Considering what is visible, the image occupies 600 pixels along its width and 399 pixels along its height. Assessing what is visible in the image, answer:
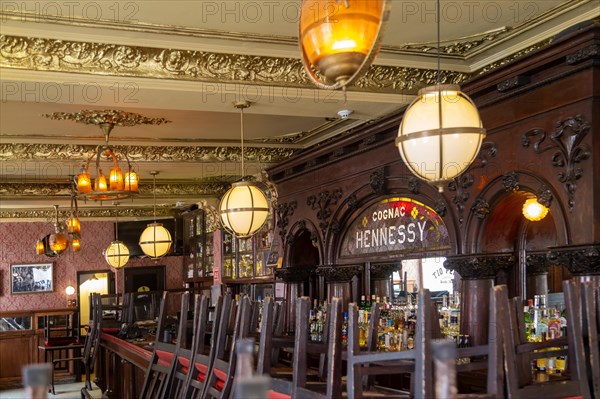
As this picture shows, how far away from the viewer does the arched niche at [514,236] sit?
561 cm

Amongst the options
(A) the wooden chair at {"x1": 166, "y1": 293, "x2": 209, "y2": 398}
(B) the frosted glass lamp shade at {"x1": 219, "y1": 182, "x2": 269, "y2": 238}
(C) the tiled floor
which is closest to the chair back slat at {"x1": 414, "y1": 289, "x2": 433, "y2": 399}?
(A) the wooden chair at {"x1": 166, "y1": 293, "x2": 209, "y2": 398}

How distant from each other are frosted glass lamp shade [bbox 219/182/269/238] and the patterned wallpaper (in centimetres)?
1247

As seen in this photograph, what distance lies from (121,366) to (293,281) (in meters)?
2.62

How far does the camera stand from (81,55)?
5.40 meters

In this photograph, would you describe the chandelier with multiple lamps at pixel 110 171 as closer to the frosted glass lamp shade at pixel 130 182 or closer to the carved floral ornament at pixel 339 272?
the frosted glass lamp shade at pixel 130 182

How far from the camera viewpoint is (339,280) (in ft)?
28.0

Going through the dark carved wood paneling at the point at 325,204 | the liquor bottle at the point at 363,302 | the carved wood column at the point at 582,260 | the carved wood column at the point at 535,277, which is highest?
the dark carved wood paneling at the point at 325,204

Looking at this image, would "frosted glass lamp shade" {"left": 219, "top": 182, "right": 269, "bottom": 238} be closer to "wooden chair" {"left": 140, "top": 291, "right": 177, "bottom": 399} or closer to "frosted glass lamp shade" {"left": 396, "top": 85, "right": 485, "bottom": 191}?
"wooden chair" {"left": 140, "top": 291, "right": 177, "bottom": 399}

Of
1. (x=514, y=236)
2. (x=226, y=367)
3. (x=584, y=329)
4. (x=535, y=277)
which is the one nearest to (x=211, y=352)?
(x=226, y=367)

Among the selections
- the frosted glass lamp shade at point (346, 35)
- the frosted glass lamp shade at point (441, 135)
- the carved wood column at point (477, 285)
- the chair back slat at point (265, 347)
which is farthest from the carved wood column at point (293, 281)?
the frosted glass lamp shade at point (346, 35)

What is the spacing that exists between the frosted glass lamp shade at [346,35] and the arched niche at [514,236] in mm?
2957

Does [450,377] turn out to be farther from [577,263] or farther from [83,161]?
[83,161]

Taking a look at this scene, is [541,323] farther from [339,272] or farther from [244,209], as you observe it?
[339,272]

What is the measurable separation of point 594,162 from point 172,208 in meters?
14.2
